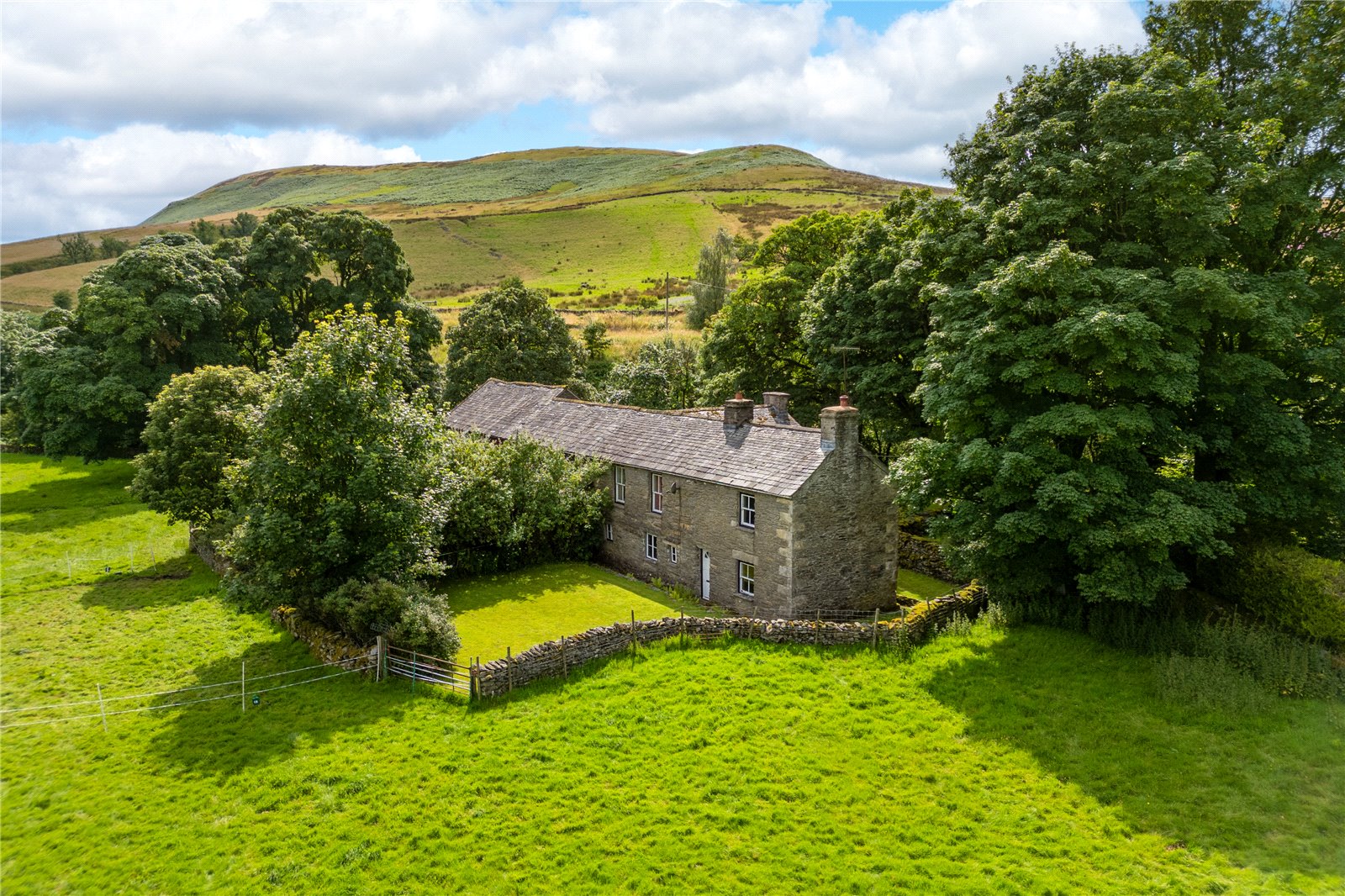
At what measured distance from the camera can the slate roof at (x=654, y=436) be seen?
27.9 meters

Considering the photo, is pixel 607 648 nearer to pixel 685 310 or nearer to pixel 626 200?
pixel 685 310

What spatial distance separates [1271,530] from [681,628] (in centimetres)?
1937

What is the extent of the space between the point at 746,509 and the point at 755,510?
50 cm

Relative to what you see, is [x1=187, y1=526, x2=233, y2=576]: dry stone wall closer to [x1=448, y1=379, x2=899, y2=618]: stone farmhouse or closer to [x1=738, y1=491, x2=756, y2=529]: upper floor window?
[x1=448, y1=379, x2=899, y2=618]: stone farmhouse

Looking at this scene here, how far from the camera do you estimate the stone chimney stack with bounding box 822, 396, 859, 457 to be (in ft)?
88.9

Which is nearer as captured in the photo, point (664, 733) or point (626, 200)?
point (664, 733)

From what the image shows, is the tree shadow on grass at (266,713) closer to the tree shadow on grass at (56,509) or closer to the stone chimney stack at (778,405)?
the stone chimney stack at (778,405)

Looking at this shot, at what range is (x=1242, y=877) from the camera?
14.2 meters

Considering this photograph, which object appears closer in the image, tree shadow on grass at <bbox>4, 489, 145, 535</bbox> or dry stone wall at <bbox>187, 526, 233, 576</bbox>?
dry stone wall at <bbox>187, 526, 233, 576</bbox>

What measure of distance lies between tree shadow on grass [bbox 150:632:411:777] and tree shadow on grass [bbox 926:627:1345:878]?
53.7ft

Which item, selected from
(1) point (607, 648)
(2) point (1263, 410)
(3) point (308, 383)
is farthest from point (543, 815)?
(2) point (1263, 410)

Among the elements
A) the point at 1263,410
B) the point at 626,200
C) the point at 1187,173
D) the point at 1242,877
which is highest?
the point at 626,200

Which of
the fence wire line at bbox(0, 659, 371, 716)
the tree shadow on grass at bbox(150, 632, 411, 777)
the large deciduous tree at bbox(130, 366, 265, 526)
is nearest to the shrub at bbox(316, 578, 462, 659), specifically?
the tree shadow on grass at bbox(150, 632, 411, 777)

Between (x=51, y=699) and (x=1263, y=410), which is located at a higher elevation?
(x=1263, y=410)
